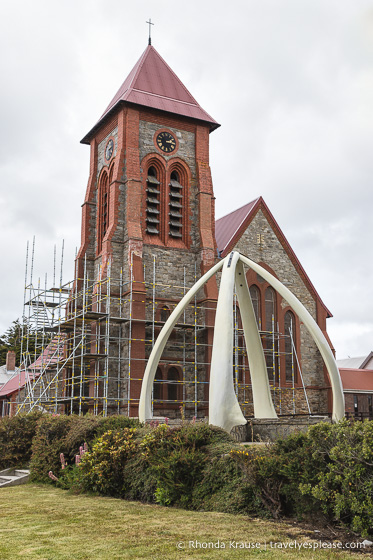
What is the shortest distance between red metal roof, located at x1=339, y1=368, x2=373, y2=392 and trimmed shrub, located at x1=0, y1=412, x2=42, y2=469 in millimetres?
21974

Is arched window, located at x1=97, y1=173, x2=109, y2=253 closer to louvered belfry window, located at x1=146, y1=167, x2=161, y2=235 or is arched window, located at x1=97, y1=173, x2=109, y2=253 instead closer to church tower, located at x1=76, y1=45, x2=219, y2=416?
church tower, located at x1=76, y1=45, x2=219, y2=416

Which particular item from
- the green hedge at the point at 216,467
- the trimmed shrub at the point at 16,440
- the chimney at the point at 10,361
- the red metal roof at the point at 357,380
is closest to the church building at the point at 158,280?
the red metal roof at the point at 357,380

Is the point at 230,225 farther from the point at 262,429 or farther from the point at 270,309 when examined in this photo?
the point at 262,429

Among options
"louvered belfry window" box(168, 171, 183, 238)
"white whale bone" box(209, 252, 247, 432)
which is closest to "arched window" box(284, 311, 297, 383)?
"louvered belfry window" box(168, 171, 183, 238)

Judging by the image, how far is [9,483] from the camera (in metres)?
16.9

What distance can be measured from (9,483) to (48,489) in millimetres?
2309

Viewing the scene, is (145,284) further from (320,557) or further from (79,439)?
(320,557)

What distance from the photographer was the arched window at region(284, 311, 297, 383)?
111 ft

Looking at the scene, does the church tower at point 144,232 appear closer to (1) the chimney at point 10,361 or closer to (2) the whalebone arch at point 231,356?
(2) the whalebone arch at point 231,356

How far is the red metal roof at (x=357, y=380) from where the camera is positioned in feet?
119

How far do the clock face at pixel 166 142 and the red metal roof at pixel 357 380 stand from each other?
17.3 m

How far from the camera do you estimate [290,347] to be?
34.5 metres

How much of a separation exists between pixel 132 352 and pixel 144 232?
23.6ft

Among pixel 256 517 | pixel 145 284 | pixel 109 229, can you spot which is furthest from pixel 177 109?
pixel 256 517
